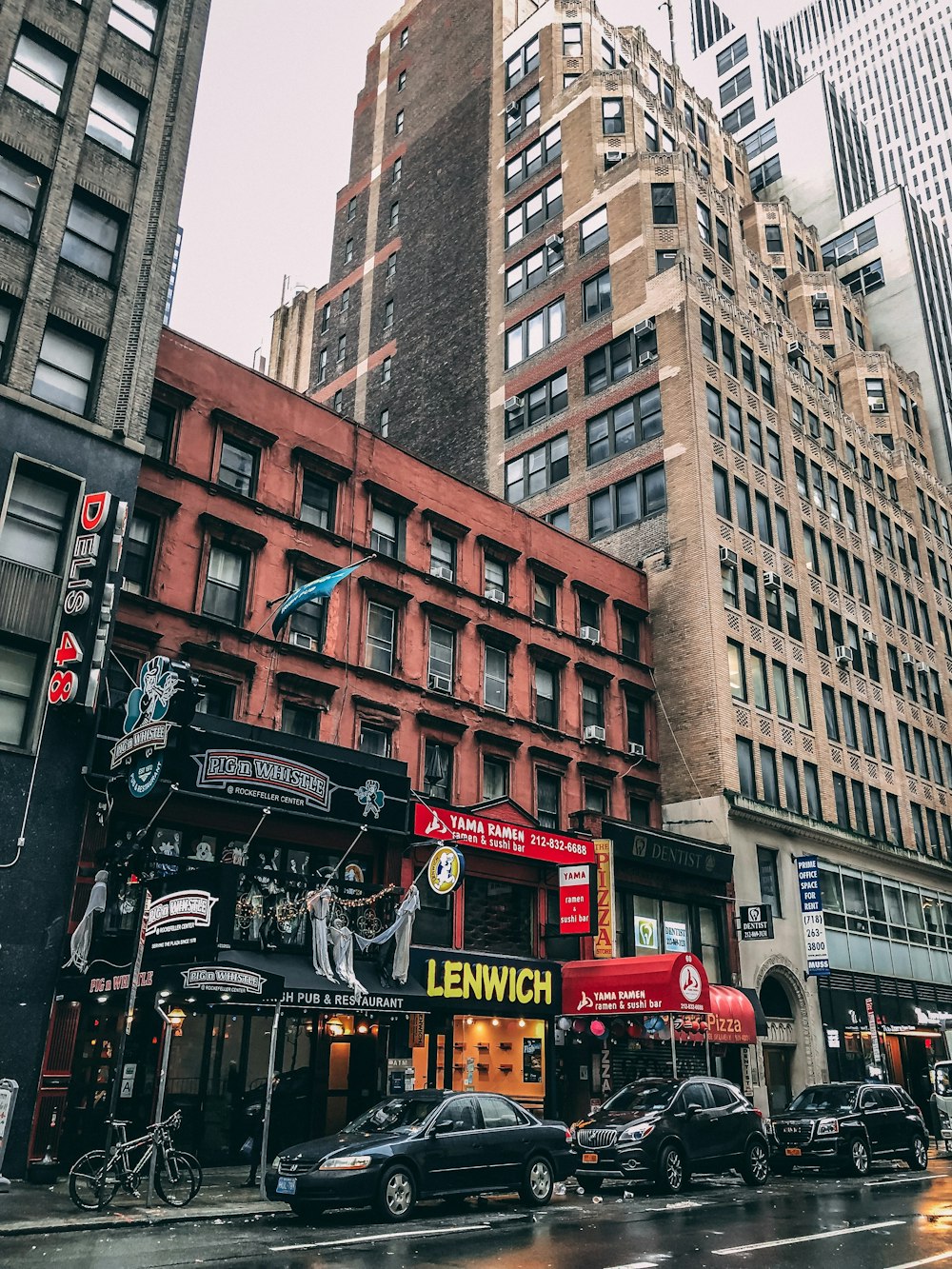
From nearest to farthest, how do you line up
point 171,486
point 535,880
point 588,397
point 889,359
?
point 171,486 → point 535,880 → point 588,397 → point 889,359

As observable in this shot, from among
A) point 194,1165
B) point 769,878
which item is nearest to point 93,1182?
point 194,1165

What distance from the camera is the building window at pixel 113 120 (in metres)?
25.5

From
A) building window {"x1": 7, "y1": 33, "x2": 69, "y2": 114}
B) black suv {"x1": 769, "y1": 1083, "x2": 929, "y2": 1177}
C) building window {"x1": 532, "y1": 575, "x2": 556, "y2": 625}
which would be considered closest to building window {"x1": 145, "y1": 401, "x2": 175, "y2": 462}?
building window {"x1": 7, "y1": 33, "x2": 69, "y2": 114}

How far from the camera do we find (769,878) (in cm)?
3550

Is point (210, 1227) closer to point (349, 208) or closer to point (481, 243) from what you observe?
point (481, 243)

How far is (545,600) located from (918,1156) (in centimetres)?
1834

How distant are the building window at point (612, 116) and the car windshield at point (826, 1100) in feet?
135

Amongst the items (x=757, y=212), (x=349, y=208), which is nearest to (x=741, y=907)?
(x=757, y=212)

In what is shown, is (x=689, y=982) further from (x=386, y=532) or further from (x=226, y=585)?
(x=226, y=585)

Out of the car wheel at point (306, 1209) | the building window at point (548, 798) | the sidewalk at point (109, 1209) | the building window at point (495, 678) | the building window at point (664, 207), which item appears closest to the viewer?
the sidewalk at point (109, 1209)

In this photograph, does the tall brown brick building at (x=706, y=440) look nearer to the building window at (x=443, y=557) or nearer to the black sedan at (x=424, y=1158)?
the building window at (x=443, y=557)

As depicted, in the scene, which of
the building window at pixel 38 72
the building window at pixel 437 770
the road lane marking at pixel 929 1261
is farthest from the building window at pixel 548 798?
the building window at pixel 38 72

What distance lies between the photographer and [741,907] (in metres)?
32.9

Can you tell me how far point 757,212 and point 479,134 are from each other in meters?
17.8
